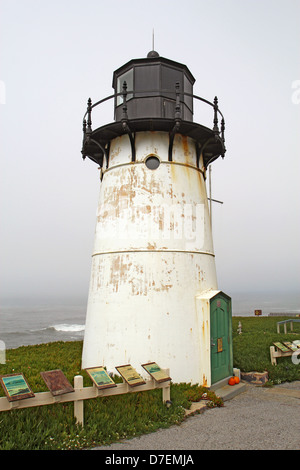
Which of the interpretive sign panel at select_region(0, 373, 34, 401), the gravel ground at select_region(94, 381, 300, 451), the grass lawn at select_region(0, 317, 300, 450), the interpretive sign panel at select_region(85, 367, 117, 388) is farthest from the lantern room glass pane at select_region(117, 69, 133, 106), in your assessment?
the gravel ground at select_region(94, 381, 300, 451)

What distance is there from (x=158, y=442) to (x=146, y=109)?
836 cm

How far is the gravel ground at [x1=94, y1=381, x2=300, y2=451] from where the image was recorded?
235 inches

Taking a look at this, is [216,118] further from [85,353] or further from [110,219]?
[85,353]

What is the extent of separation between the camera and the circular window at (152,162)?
33.6ft

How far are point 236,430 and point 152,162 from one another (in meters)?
6.85

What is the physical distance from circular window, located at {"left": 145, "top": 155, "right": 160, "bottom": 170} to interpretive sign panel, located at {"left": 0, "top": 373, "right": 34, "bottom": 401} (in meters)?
6.43

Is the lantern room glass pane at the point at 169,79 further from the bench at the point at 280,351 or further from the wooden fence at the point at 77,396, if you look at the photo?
the bench at the point at 280,351

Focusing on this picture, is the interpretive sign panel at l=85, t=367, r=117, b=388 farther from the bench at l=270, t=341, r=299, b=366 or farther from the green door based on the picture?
the bench at l=270, t=341, r=299, b=366

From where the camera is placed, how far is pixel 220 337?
393 inches

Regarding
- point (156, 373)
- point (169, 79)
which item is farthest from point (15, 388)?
point (169, 79)

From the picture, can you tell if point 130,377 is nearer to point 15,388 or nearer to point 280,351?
point 15,388

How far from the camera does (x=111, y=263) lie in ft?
32.5
